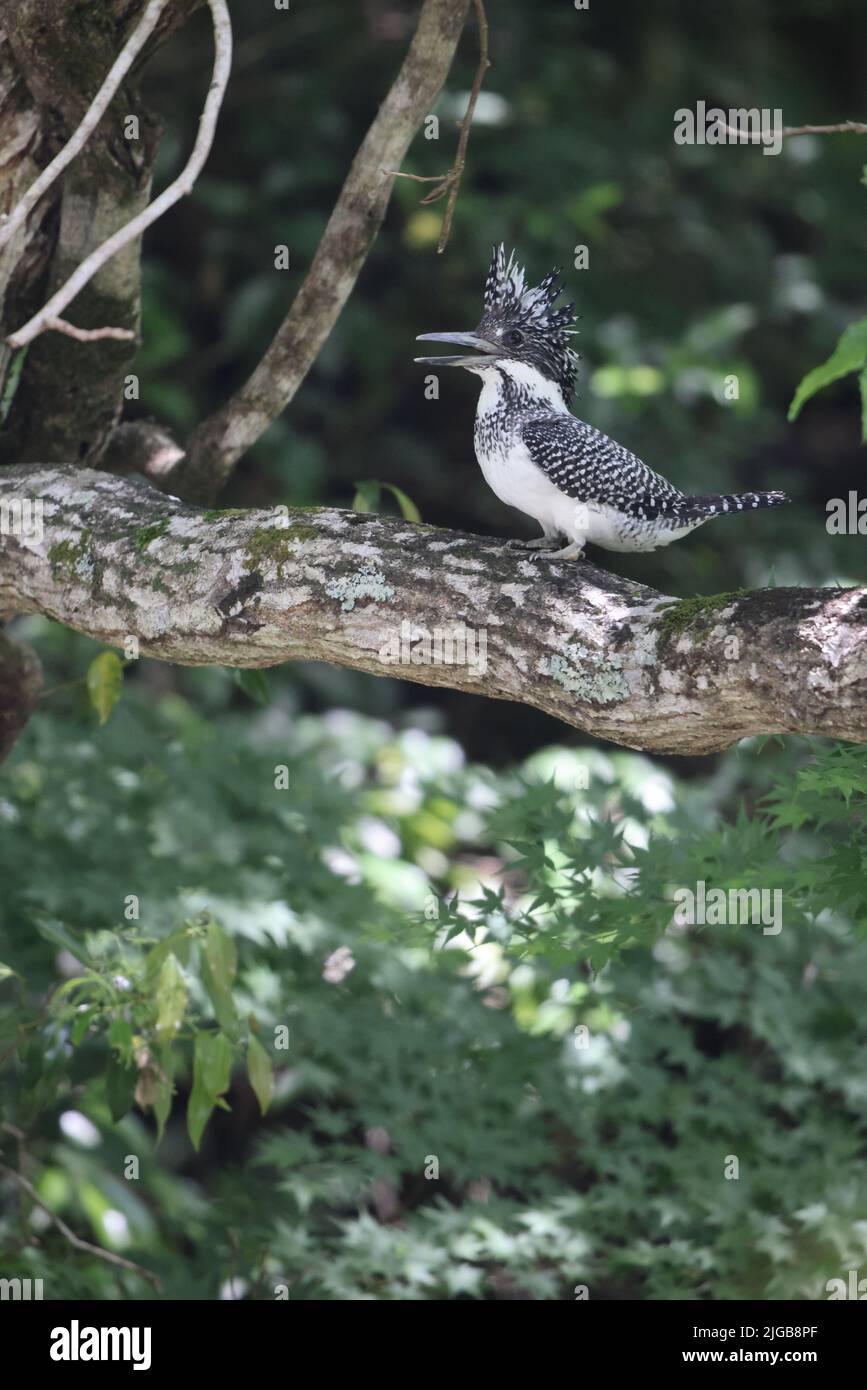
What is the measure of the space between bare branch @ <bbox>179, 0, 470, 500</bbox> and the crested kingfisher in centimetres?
29

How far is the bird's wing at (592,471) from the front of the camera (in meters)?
2.78

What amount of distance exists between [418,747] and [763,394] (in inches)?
101

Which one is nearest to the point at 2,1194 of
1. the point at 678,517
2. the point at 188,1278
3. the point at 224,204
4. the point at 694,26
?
the point at 188,1278

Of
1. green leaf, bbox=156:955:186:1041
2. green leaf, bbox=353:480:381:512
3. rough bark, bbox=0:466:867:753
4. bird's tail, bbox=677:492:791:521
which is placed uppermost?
green leaf, bbox=353:480:381:512

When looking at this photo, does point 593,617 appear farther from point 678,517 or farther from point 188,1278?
point 188,1278

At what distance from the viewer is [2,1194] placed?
4.16m

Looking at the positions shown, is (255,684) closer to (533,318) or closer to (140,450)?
(140,450)

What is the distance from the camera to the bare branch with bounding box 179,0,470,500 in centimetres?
296

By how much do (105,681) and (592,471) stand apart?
1.19 m

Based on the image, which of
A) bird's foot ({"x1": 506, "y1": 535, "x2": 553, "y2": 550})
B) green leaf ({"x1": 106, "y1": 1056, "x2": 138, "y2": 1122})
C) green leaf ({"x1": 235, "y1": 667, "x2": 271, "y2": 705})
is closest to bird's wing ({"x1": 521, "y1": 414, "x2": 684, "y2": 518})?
bird's foot ({"x1": 506, "y1": 535, "x2": 553, "y2": 550})

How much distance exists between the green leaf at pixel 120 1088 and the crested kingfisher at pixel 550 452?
1.29 meters

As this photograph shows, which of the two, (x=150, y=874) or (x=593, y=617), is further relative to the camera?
(x=150, y=874)

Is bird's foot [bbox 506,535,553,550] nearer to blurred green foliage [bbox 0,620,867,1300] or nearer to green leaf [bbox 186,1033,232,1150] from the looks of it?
blurred green foliage [bbox 0,620,867,1300]

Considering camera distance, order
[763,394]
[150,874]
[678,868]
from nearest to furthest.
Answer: [678,868], [150,874], [763,394]
